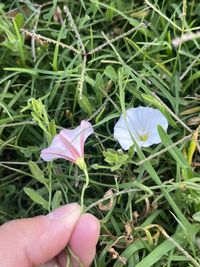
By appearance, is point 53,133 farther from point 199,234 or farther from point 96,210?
Result: point 199,234

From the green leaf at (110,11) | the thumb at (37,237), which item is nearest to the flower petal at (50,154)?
the thumb at (37,237)

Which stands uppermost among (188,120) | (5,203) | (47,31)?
(47,31)

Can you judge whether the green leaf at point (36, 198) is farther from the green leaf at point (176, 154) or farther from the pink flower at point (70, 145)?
the green leaf at point (176, 154)

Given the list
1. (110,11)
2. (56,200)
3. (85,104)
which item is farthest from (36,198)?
(110,11)

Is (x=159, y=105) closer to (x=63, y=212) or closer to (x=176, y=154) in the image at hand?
(x=176, y=154)

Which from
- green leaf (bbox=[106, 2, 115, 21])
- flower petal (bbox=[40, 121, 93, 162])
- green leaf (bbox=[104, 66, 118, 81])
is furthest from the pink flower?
green leaf (bbox=[106, 2, 115, 21])

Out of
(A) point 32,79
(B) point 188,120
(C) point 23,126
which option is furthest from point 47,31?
(B) point 188,120
